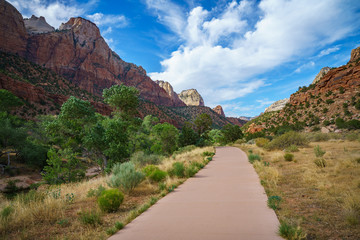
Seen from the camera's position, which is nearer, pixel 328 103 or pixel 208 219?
pixel 208 219

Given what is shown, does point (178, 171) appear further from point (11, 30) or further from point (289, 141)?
point (11, 30)

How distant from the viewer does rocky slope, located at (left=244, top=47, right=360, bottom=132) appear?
118ft

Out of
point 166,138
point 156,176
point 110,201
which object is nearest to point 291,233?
point 110,201

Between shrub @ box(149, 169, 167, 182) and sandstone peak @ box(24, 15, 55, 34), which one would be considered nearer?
shrub @ box(149, 169, 167, 182)

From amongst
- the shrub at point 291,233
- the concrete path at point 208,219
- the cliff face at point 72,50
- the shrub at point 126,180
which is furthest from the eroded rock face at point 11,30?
the shrub at point 291,233

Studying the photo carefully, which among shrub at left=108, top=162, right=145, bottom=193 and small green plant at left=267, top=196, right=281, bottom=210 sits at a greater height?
shrub at left=108, top=162, right=145, bottom=193

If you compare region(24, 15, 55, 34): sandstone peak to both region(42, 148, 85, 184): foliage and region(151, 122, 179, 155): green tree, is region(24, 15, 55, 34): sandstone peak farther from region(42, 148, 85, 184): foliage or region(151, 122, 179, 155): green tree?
region(42, 148, 85, 184): foliage

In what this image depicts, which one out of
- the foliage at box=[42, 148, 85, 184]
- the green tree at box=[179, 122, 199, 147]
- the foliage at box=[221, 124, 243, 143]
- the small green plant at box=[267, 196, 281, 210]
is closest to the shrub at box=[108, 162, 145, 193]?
the small green plant at box=[267, 196, 281, 210]

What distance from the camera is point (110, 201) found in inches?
200

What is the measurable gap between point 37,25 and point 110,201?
17602 centimetres

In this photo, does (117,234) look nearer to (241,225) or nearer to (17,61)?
(241,225)

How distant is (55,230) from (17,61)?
8034 centimetres

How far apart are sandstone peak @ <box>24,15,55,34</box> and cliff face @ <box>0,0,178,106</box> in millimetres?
10628

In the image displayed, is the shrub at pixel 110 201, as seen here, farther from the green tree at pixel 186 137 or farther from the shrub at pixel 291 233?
the green tree at pixel 186 137
